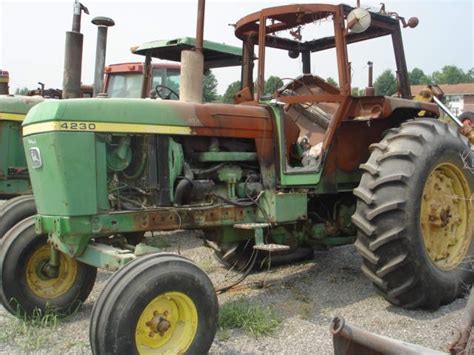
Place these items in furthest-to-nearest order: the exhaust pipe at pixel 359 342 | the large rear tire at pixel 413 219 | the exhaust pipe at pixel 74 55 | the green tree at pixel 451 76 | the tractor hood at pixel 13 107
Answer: the green tree at pixel 451 76, the tractor hood at pixel 13 107, the exhaust pipe at pixel 74 55, the large rear tire at pixel 413 219, the exhaust pipe at pixel 359 342

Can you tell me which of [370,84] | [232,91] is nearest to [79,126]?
[232,91]

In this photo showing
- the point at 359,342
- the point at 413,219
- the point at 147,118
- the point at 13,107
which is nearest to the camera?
the point at 359,342

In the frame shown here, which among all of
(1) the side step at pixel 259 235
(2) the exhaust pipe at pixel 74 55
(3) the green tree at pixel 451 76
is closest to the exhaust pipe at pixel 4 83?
(2) the exhaust pipe at pixel 74 55

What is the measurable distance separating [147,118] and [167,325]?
1452 mm

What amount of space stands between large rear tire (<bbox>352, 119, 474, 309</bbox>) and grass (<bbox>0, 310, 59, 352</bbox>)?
94.1 inches

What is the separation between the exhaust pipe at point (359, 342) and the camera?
2.34 meters

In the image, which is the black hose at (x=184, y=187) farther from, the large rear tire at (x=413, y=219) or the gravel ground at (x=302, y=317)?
the large rear tire at (x=413, y=219)

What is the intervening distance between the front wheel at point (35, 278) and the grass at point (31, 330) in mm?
54

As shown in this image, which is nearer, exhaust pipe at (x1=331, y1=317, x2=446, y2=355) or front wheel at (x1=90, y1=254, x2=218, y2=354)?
exhaust pipe at (x1=331, y1=317, x2=446, y2=355)

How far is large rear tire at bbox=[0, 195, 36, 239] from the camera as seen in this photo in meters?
4.89

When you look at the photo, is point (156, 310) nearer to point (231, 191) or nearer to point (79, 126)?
point (79, 126)

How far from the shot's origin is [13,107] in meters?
6.25

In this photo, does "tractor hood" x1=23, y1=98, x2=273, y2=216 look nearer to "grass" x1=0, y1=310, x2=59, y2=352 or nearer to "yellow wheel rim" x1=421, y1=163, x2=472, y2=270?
"grass" x1=0, y1=310, x2=59, y2=352

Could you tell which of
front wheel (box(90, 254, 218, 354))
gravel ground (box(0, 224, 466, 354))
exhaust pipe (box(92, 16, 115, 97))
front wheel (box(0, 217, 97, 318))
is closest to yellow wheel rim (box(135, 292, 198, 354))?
front wheel (box(90, 254, 218, 354))
